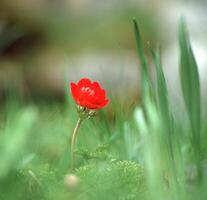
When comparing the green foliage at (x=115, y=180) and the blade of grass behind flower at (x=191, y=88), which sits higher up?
the blade of grass behind flower at (x=191, y=88)

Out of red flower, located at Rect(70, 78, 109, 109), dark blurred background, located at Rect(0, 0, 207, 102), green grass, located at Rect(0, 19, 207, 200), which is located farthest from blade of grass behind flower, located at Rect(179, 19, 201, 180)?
dark blurred background, located at Rect(0, 0, 207, 102)

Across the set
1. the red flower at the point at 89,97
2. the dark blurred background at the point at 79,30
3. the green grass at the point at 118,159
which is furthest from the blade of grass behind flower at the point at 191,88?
the dark blurred background at the point at 79,30

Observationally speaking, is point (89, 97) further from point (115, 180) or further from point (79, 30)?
point (79, 30)

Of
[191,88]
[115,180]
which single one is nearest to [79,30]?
[191,88]

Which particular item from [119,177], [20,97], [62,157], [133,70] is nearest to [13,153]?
[119,177]

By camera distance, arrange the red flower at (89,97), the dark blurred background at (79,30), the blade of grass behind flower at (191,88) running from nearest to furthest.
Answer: the red flower at (89,97)
the blade of grass behind flower at (191,88)
the dark blurred background at (79,30)

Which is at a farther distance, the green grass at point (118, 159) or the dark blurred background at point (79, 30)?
the dark blurred background at point (79, 30)

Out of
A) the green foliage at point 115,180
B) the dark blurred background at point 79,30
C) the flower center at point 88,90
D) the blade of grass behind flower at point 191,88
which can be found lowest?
the green foliage at point 115,180

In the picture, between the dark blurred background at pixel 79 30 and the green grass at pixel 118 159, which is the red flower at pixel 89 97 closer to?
the green grass at pixel 118 159

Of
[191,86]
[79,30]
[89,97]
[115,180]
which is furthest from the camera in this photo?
[79,30]
